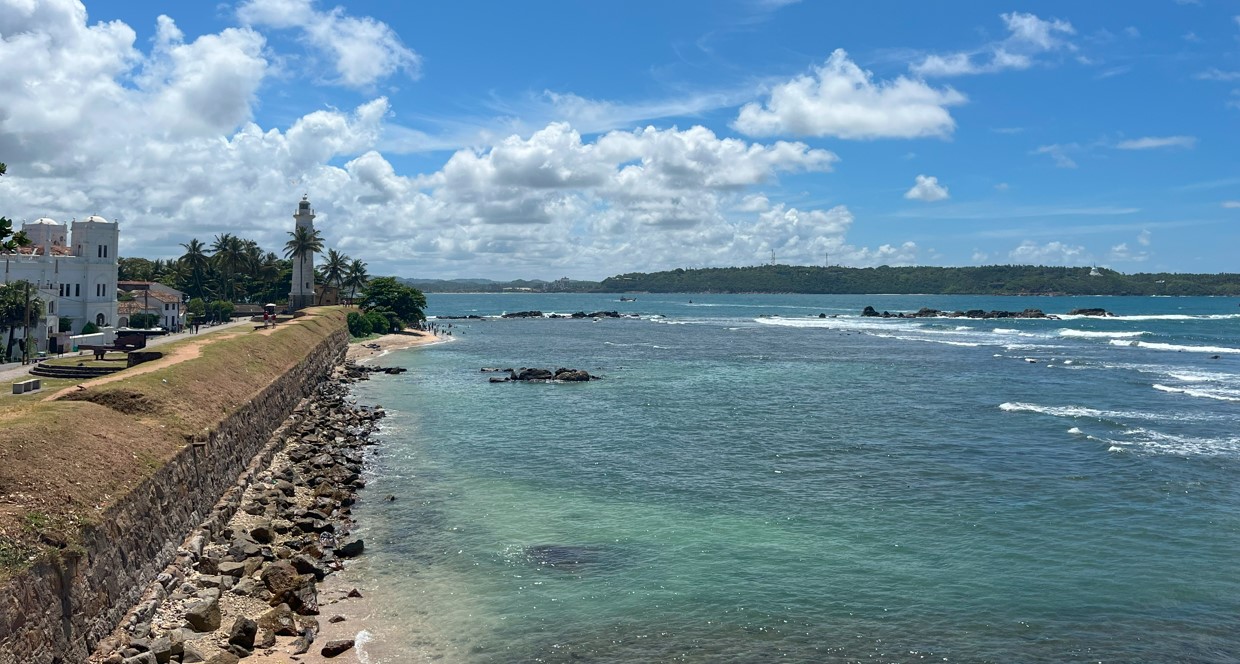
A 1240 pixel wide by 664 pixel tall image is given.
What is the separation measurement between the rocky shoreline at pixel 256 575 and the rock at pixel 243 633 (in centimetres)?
2

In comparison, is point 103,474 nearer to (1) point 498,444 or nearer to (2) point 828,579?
(2) point 828,579

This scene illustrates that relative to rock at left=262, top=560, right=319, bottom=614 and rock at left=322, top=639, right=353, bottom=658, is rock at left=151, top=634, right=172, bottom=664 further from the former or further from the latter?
rock at left=262, top=560, right=319, bottom=614

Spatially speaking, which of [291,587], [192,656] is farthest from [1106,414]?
[192,656]

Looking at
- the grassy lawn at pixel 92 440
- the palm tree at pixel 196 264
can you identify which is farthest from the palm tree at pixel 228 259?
the grassy lawn at pixel 92 440

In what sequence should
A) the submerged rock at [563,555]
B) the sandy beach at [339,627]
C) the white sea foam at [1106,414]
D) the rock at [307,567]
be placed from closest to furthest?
the sandy beach at [339,627] < the rock at [307,567] < the submerged rock at [563,555] < the white sea foam at [1106,414]

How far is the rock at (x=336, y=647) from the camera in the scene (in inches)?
662

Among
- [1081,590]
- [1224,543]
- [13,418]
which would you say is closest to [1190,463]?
[1224,543]

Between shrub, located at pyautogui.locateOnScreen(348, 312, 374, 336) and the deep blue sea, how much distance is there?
1853 inches

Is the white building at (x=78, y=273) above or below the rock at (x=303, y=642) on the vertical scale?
above

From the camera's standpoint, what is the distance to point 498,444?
39469 millimetres

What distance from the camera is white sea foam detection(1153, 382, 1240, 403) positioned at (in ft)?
166

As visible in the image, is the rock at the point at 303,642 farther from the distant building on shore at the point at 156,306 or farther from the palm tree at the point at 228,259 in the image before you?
the palm tree at the point at 228,259

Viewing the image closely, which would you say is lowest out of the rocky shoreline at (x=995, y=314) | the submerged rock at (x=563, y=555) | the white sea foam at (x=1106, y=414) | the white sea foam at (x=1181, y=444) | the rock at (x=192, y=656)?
the rock at (x=192, y=656)

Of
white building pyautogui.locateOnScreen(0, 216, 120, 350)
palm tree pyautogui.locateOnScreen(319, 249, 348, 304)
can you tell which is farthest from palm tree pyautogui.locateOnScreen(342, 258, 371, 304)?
white building pyautogui.locateOnScreen(0, 216, 120, 350)
